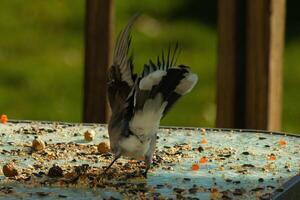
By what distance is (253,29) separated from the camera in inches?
178

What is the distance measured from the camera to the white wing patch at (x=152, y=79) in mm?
3281

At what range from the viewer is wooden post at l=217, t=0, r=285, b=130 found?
4.49 meters

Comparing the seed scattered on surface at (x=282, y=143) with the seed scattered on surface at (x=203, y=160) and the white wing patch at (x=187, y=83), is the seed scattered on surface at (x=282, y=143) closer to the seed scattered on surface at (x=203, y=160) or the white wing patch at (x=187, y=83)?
the seed scattered on surface at (x=203, y=160)

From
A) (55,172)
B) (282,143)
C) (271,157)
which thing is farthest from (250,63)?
(55,172)

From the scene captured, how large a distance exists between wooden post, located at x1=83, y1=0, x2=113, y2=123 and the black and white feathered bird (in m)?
1.11

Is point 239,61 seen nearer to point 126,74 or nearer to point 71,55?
point 126,74

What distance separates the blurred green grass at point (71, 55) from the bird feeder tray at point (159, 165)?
3.23m

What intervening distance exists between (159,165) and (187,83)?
0.39 metres

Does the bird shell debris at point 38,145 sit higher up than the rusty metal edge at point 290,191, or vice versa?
the bird shell debris at point 38,145

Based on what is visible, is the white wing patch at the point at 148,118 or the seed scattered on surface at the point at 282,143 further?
the seed scattered on surface at the point at 282,143

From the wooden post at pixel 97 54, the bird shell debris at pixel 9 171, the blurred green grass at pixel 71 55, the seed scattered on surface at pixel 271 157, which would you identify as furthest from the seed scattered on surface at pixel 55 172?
the blurred green grass at pixel 71 55

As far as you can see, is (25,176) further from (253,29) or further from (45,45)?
(45,45)

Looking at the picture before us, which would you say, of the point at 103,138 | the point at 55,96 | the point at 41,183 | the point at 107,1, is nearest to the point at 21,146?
the point at 103,138

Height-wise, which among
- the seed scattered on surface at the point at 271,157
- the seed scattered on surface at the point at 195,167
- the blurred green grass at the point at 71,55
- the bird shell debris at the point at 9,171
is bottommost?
the bird shell debris at the point at 9,171
